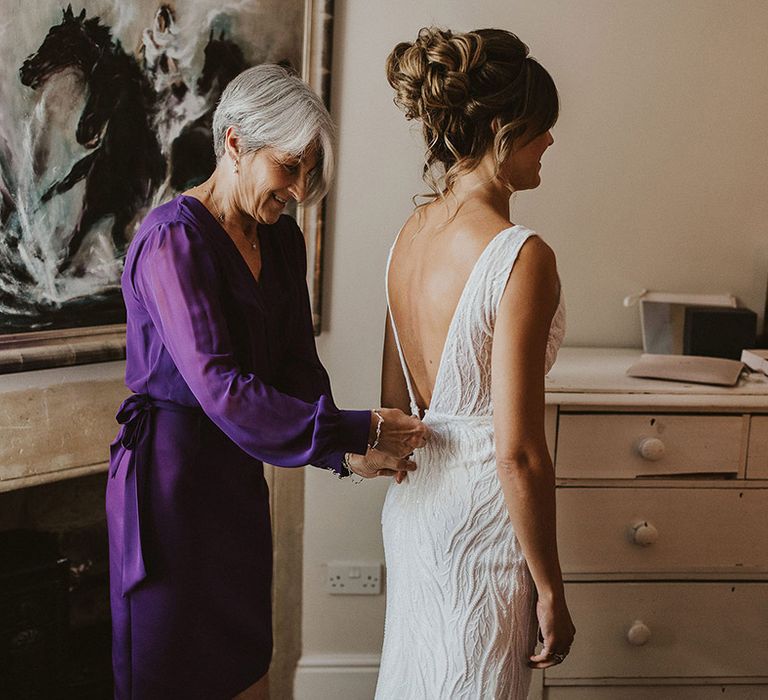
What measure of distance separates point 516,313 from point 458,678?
57cm

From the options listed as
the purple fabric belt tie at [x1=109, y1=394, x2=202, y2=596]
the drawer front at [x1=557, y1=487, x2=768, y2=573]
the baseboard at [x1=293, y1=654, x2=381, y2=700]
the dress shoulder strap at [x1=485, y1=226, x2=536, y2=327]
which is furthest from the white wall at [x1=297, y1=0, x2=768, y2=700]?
the dress shoulder strap at [x1=485, y1=226, x2=536, y2=327]

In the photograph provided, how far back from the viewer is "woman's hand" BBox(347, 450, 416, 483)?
1.44 metres

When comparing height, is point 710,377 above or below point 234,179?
below

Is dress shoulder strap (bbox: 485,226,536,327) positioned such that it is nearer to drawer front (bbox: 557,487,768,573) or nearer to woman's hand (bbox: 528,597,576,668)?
woman's hand (bbox: 528,597,576,668)

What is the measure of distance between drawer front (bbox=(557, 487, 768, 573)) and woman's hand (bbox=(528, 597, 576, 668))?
0.52 m

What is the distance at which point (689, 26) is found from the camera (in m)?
2.22

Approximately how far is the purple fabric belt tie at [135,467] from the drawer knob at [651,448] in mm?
936

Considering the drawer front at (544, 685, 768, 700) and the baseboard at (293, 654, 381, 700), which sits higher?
the drawer front at (544, 685, 768, 700)

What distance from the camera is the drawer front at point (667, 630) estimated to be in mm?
1940

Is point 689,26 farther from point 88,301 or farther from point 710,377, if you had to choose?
point 88,301

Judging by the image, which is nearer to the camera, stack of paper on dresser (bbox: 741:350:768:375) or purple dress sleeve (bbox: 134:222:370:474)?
purple dress sleeve (bbox: 134:222:370:474)

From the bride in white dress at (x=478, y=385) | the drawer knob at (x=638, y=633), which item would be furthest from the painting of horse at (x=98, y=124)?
the drawer knob at (x=638, y=633)

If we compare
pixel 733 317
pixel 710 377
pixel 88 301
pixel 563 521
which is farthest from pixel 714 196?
pixel 88 301

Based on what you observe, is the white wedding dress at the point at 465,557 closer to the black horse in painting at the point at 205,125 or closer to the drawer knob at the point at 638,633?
the drawer knob at the point at 638,633
